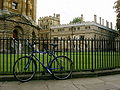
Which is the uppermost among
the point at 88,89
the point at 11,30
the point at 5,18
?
the point at 5,18

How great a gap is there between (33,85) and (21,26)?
2310cm

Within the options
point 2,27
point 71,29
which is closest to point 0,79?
point 2,27

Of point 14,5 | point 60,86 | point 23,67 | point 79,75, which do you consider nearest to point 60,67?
point 79,75

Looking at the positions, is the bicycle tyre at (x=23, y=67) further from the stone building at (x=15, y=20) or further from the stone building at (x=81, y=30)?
the stone building at (x=81, y=30)

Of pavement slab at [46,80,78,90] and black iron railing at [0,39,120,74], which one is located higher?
black iron railing at [0,39,120,74]

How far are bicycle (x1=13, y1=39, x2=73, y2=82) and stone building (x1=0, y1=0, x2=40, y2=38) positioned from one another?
59.3 ft

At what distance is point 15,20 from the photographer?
83.8 feet

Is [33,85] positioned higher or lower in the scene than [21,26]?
lower

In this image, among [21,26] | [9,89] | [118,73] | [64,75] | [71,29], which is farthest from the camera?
[71,29]

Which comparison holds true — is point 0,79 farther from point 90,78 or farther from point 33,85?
point 90,78

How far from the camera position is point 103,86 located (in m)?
A: 4.83

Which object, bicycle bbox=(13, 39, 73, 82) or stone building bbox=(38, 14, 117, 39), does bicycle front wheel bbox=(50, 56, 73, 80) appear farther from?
stone building bbox=(38, 14, 117, 39)

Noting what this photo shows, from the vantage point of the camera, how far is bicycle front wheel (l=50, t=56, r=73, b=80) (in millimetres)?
5629

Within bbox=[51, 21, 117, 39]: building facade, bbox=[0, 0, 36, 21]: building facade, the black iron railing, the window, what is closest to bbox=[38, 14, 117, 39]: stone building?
bbox=[51, 21, 117, 39]: building facade
